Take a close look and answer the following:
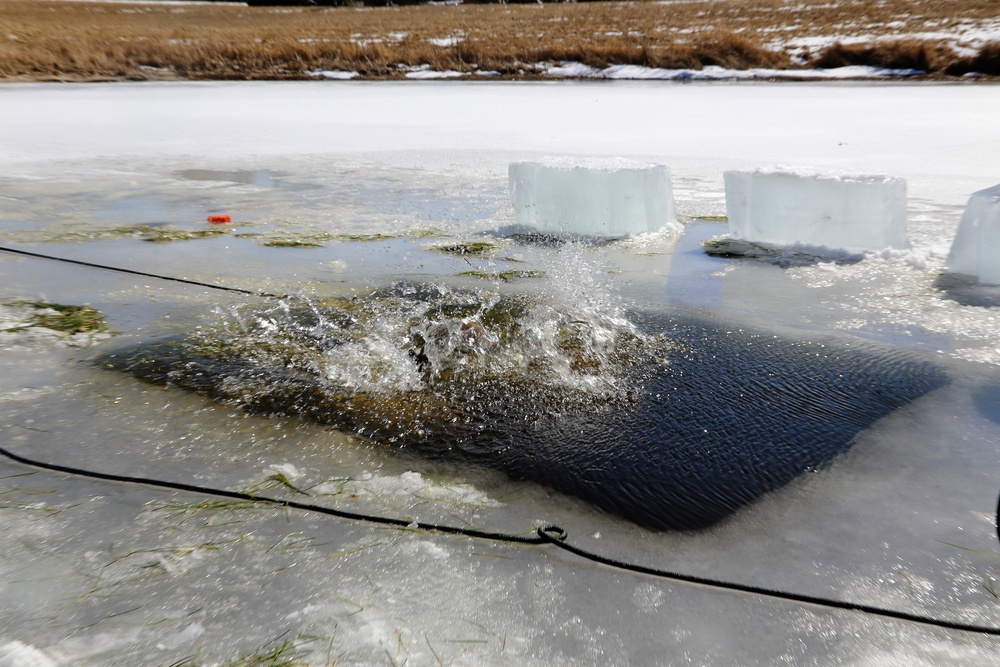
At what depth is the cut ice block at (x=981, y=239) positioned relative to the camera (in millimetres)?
3082

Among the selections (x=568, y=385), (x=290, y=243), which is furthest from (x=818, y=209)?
(x=290, y=243)

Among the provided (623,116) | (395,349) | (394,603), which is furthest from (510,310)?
(623,116)

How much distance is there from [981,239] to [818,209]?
0.79 meters

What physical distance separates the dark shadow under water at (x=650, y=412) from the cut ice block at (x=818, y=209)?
1356mm

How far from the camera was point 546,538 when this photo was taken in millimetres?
1540

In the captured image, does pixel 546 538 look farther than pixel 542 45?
No

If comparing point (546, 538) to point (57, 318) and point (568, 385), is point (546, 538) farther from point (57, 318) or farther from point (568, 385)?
point (57, 318)

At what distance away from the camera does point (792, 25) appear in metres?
16.0

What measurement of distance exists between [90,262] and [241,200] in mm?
1721

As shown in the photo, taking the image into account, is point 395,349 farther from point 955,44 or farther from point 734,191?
point 955,44

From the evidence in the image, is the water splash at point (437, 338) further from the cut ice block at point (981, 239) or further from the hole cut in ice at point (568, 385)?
the cut ice block at point (981, 239)

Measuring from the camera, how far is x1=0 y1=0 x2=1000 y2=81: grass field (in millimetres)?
13086

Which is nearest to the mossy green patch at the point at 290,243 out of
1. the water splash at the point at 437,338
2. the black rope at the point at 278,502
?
the water splash at the point at 437,338

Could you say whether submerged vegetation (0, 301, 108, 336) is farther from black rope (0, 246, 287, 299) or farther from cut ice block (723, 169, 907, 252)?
cut ice block (723, 169, 907, 252)
